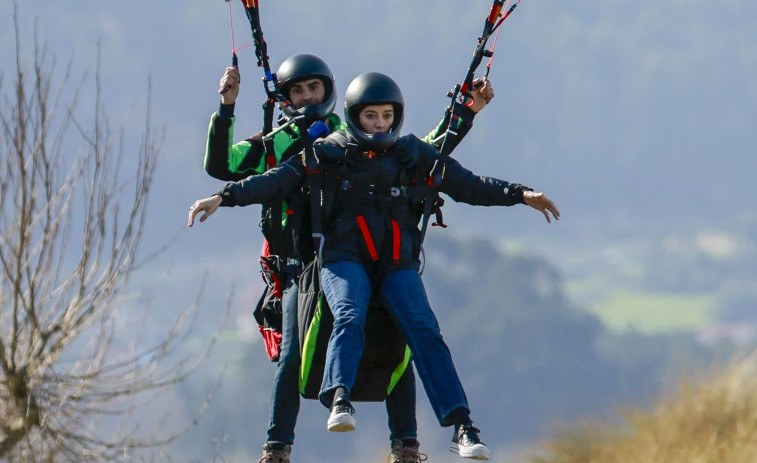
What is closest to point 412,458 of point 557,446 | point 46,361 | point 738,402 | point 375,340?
point 375,340

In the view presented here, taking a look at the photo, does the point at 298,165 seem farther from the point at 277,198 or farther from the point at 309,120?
the point at 309,120

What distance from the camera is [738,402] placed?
810 centimetres

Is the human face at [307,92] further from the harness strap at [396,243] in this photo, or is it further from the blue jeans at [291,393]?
the harness strap at [396,243]

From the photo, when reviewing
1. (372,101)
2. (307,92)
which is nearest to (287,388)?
(372,101)

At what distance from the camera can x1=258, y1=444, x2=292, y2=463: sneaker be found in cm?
727

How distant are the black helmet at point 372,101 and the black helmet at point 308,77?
0.68 metres

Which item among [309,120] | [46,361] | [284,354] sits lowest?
[284,354]

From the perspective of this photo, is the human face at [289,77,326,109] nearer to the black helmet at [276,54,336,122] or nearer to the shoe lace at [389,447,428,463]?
the black helmet at [276,54,336,122]

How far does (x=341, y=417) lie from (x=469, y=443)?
0.83 m

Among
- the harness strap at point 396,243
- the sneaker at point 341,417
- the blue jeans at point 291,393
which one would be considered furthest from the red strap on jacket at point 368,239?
the sneaker at point 341,417

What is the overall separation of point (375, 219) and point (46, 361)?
409cm

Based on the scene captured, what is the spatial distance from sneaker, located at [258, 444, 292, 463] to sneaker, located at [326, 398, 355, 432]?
0.94 meters

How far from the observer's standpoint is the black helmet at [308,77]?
26.1ft

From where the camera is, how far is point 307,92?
8.06m
